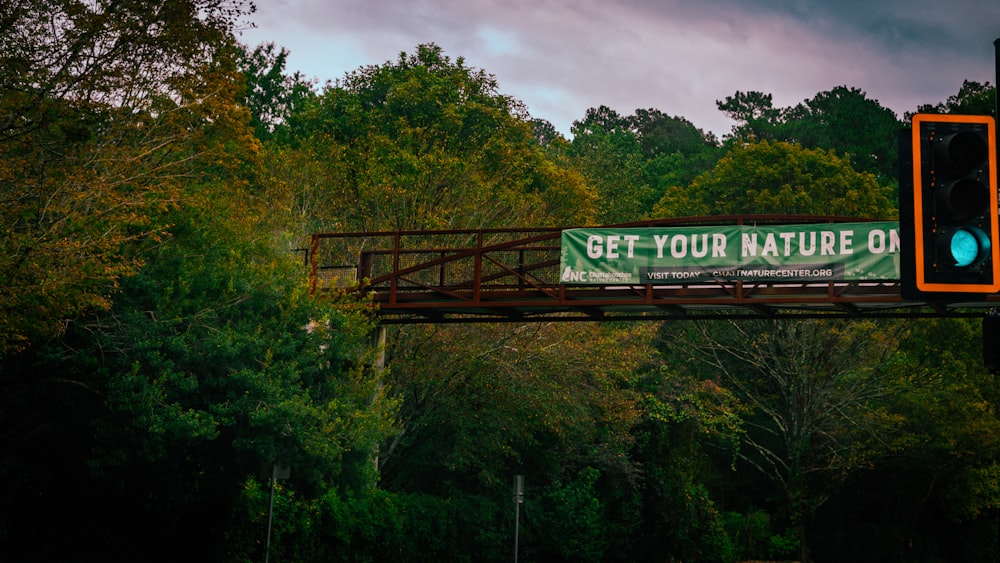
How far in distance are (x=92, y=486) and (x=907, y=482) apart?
110 ft

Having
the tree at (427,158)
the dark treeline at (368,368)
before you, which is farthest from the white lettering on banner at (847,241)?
the tree at (427,158)

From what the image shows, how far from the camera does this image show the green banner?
74.6ft

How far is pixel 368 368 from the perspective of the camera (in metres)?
26.3

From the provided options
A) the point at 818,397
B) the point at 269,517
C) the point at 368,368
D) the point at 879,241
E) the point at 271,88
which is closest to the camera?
the point at 269,517

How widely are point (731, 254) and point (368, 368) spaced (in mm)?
8665

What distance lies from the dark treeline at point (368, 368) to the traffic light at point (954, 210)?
15283 mm

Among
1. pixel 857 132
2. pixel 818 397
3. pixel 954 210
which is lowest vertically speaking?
pixel 954 210

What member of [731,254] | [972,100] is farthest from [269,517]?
[972,100]

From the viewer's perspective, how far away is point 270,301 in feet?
74.8

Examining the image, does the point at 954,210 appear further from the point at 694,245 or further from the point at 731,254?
the point at 694,245

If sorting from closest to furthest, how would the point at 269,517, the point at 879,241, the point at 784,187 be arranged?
the point at 269,517 → the point at 879,241 → the point at 784,187

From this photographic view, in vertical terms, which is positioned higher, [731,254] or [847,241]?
[847,241]

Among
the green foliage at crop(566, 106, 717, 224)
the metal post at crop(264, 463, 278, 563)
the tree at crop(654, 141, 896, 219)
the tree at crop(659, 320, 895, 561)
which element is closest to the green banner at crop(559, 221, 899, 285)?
the metal post at crop(264, 463, 278, 563)

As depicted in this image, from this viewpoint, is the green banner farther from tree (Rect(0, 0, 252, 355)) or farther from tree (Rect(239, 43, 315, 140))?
tree (Rect(239, 43, 315, 140))
